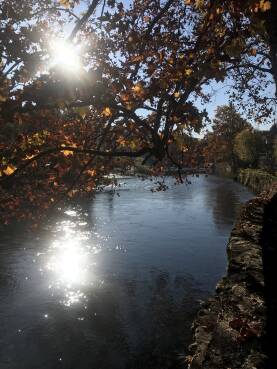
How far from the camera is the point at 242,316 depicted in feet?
19.9

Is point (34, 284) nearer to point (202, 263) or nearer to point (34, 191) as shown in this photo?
point (202, 263)

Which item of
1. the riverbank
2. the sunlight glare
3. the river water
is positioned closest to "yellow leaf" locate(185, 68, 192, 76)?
the river water

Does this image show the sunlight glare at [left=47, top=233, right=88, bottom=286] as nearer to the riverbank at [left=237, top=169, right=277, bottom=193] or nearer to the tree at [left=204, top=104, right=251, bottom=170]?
the riverbank at [left=237, top=169, right=277, bottom=193]

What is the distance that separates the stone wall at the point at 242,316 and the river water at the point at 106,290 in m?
3.39

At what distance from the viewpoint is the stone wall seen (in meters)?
5.07

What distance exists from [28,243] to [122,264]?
706 centimetres

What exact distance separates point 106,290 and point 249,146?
64.1 m

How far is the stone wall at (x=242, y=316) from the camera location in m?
5.07

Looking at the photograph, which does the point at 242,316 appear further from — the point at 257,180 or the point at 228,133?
the point at 228,133

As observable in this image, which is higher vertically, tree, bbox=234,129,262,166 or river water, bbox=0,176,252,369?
tree, bbox=234,129,262,166

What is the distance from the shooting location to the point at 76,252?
2152 cm

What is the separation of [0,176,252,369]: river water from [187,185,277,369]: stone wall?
3394 millimetres

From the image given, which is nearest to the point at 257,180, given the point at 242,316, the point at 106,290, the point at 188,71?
the point at 106,290

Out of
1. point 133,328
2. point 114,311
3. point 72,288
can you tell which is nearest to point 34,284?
point 72,288
